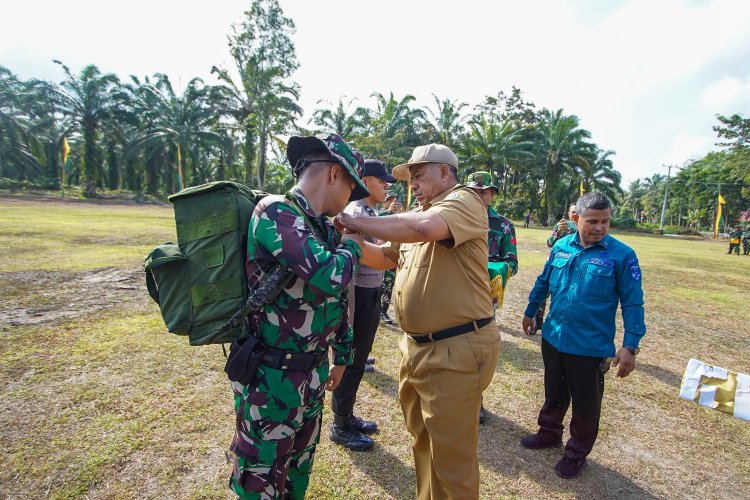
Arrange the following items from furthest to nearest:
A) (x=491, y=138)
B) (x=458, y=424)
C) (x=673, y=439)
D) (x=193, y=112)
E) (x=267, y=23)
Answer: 1. (x=193, y=112)
2. (x=491, y=138)
3. (x=267, y=23)
4. (x=673, y=439)
5. (x=458, y=424)

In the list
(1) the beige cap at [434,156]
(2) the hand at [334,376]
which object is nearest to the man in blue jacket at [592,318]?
(1) the beige cap at [434,156]

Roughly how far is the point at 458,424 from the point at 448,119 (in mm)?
33315

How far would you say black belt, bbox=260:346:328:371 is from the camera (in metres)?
1.71

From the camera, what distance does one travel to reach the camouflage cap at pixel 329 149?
1.73m

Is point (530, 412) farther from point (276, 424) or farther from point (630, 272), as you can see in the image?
point (276, 424)

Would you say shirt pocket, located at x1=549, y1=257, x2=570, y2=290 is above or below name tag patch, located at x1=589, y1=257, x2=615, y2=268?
below

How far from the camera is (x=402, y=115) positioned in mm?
30938

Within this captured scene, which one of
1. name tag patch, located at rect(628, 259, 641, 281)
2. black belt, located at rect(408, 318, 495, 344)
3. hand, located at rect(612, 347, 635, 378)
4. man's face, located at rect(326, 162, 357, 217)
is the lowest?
hand, located at rect(612, 347, 635, 378)

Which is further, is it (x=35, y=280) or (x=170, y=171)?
(x=170, y=171)

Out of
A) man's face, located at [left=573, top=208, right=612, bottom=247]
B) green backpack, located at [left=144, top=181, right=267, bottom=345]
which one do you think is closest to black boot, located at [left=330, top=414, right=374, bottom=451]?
green backpack, located at [left=144, top=181, right=267, bottom=345]

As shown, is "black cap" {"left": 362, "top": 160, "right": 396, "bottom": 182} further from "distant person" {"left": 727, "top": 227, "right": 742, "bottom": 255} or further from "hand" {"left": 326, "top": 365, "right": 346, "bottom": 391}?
"distant person" {"left": 727, "top": 227, "right": 742, "bottom": 255}

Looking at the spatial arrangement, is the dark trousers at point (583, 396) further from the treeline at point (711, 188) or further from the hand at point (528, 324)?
the treeline at point (711, 188)

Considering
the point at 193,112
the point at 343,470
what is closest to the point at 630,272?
the point at 343,470

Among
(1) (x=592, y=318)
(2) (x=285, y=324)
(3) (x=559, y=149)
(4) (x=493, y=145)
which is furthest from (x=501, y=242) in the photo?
(3) (x=559, y=149)
